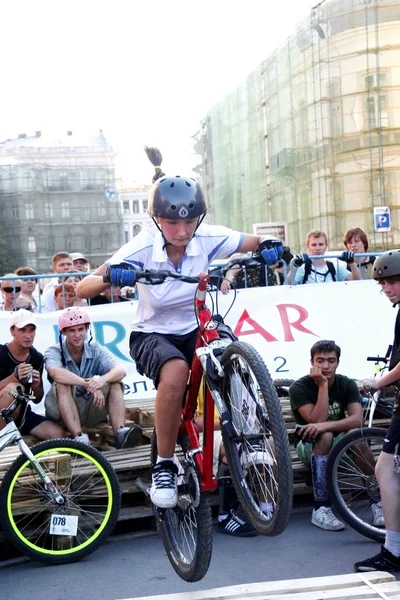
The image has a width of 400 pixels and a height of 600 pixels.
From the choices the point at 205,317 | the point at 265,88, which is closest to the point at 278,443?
the point at 205,317

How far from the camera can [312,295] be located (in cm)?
909

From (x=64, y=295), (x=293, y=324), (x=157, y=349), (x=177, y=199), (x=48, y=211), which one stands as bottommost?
(x=293, y=324)

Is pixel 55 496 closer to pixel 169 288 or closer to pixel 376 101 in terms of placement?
pixel 169 288

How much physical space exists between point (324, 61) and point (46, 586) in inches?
1048

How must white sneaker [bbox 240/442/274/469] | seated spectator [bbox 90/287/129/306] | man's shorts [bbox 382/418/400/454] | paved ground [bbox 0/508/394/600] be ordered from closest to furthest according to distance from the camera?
white sneaker [bbox 240/442/274/469]
man's shorts [bbox 382/418/400/454]
paved ground [bbox 0/508/394/600]
seated spectator [bbox 90/287/129/306]

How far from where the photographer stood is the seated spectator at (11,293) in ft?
28.9

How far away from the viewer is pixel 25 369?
706 cm

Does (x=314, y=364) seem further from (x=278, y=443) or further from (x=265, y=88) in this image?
(x=265, y=88)

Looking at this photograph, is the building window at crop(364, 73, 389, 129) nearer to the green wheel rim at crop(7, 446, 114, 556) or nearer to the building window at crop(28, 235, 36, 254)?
the green wheel rim at crop(7, 446, 114, 556)

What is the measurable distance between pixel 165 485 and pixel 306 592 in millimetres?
904

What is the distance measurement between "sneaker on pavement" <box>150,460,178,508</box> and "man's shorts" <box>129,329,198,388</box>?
43cm

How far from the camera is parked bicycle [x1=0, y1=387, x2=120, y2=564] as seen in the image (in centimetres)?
650

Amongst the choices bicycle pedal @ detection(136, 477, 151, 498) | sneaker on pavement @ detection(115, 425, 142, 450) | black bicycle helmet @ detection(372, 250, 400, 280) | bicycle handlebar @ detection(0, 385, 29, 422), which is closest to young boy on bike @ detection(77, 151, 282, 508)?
black bicycle helmet @ detection(372, 250, 400, 280)

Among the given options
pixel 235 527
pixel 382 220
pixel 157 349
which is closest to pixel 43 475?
pixel 235 527
